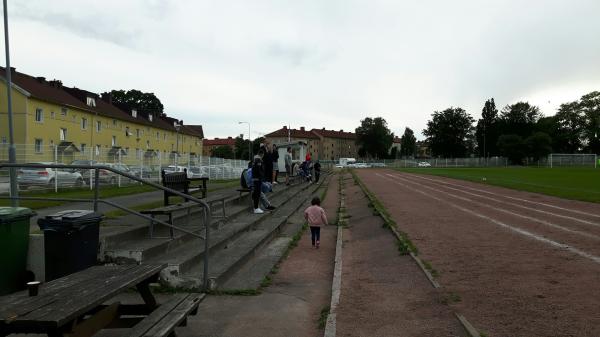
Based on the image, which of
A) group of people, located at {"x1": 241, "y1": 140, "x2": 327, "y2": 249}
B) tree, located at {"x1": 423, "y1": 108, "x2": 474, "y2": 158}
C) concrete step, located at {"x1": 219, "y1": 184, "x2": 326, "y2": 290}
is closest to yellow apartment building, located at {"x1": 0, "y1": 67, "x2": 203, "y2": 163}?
group of people, located at {"x1": 241, "y1": 140, "x2": 327, "y2": 249}

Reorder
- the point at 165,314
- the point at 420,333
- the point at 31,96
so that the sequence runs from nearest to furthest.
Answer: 1. the point at 165,314
2. the point at 420,333
3. the point at 31,96

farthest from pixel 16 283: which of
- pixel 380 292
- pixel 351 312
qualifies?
pixel 380 292

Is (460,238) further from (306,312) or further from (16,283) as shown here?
(16,283)

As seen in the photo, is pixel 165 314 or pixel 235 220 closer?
pixel 165 314

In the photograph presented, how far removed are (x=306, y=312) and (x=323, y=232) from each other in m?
7.37

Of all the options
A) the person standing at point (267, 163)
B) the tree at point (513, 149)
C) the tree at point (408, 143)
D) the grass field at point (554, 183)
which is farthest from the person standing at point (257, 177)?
the tree at point (408, 143)

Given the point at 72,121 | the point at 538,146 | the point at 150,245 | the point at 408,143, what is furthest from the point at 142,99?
the point at 408,143

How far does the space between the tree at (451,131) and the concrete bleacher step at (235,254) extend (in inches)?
4562

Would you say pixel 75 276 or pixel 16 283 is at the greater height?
pixel 75 276

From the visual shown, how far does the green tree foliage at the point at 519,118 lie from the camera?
395ft

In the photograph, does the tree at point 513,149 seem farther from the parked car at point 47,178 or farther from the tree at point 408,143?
the parked car at point 47,178

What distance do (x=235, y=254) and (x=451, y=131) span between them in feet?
400

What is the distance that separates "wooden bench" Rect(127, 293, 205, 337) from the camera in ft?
12.8

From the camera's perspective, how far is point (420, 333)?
508 centimetres
